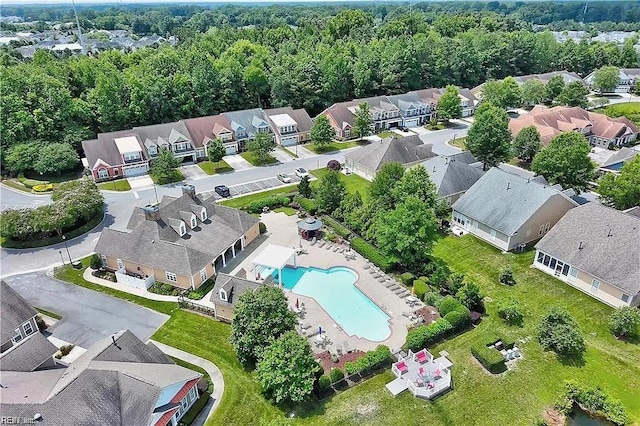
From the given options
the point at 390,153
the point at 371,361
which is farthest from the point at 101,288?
the point at 390,153

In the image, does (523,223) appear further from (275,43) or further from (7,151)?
(275,43)

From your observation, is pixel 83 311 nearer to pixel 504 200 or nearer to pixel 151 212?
pixel 151 212

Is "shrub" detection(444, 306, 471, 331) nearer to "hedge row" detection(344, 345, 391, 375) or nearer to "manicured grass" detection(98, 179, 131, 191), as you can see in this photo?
"hedge row" detection(344, 345, 391, 375)

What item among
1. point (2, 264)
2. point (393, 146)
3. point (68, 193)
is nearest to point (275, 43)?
point (393, 146)

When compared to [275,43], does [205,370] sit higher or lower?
lower

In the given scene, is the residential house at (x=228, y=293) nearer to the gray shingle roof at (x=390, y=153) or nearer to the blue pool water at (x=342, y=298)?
the blue pool water at (x=342, y=298)

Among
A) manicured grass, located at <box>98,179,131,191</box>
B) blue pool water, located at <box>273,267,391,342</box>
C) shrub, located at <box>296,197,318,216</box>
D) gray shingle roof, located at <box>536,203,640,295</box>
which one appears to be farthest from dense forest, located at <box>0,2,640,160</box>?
gray shingle roof, located at <box>536,203,640,295</box>
